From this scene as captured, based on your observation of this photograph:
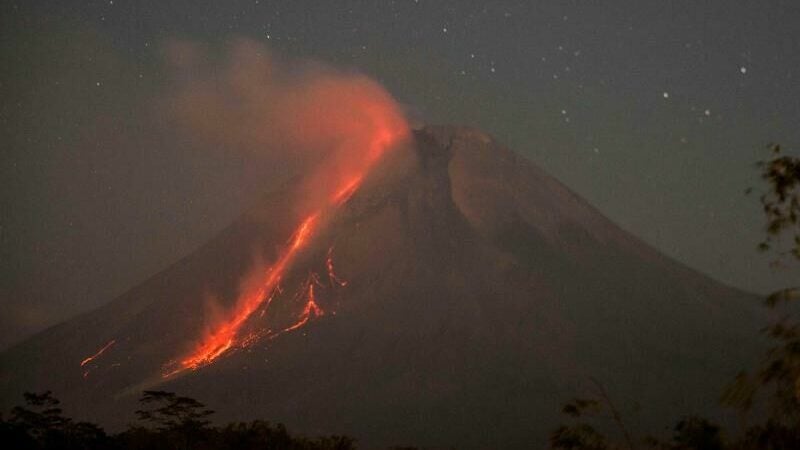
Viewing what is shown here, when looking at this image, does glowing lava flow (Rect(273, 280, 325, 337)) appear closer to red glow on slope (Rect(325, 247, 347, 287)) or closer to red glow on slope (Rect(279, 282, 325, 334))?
red glow on slope (Rect(279, 282, 325, 334))

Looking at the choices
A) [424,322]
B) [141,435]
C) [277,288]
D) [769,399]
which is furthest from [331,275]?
[769,399]

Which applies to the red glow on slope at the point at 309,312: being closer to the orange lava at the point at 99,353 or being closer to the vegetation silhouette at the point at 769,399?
the orange lava at the point at 99,353

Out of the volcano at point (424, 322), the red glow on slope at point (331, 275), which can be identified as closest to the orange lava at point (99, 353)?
the volcano at point (424, 322)

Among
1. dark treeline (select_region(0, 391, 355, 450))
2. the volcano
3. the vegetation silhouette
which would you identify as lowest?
the vegetation silhouette

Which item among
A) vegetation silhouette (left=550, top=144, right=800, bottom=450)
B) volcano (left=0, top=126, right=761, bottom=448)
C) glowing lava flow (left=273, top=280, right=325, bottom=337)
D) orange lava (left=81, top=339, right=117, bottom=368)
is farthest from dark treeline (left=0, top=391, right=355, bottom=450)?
orange lava (left=81, top=339, right=117, bottom=368)

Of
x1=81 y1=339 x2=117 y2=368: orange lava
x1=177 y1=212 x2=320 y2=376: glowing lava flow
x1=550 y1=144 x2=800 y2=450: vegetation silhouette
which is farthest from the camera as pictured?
x1=81 y1=339 x2=117 y2=368: orange lava

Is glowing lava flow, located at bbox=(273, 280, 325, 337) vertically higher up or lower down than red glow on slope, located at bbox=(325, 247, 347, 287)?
lower down

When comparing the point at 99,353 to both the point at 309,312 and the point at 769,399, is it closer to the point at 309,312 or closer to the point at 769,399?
the point at 309,312

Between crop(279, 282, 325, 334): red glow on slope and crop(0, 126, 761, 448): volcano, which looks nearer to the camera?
crop(0, 126, 761, 448): volcano
